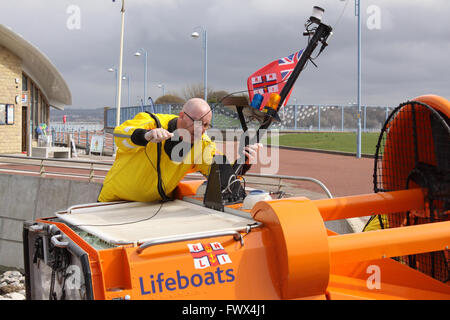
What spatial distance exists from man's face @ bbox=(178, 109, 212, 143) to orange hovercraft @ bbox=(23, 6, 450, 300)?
303 mm

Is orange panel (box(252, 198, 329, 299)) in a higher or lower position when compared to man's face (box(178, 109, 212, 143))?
lower

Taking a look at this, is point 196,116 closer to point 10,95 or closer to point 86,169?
point 86,169

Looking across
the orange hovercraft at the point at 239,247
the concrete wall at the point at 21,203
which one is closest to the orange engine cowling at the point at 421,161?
the orange hovercraft at the point at 239,247

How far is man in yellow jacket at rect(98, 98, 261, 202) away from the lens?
Result: 13.1ft

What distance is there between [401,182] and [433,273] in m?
1.01

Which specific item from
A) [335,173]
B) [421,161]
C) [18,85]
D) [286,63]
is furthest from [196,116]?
[18,85]

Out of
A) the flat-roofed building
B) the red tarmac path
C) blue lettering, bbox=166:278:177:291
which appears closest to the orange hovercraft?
blue lettering, bbox=166:278:177:291

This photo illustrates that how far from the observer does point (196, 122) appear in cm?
400

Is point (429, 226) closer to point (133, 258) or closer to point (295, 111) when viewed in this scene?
point (133, 258)

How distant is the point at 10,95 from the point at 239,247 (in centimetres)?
2673

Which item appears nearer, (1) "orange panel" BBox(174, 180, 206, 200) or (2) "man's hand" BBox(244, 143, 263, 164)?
(2) "man's hand" BBox(244, 143, 263, 164)

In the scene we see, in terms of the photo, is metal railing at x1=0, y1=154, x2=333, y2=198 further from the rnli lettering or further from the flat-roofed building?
the flat-roofed building

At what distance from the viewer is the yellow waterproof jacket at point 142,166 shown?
13.5 feet
